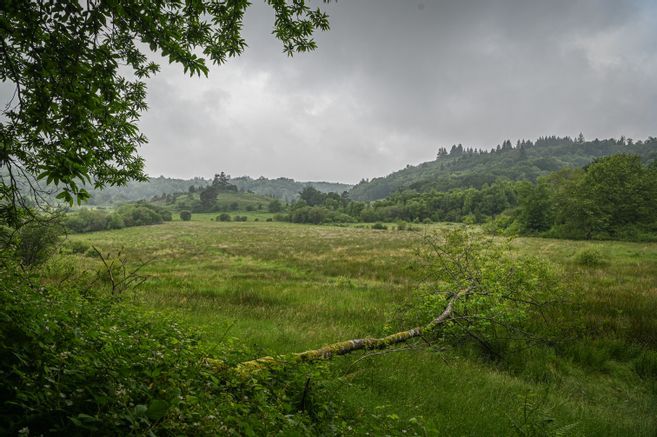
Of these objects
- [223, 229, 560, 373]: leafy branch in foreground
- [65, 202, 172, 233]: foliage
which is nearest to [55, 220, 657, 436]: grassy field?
[223, 229, 560, 373]: leafy branch in foreground

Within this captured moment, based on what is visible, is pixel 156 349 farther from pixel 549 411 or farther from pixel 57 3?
pixel 549 411

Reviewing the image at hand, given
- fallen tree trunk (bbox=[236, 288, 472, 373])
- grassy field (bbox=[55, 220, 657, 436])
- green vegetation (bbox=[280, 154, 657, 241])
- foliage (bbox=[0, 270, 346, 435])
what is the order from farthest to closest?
green vegetation (bbox=[280, 154, 657, 241]) → grassy field (bbox=[55, 220, 657, 436]) → fallen tree trunk (bbox=[236, 288, 472, 373]) → foliage (bbox=[0, 270, 346, 435])

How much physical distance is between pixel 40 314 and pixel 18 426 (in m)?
1.45

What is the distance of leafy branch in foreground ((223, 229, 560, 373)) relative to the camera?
7.25 metres

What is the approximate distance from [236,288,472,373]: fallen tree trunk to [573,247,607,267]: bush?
57.6ft

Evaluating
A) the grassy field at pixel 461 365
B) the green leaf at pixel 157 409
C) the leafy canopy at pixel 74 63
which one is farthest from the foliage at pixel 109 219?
the green leaf at pixel 157 409

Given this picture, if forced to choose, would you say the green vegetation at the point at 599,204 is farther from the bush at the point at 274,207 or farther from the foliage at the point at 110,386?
the bush at the point at 274,207

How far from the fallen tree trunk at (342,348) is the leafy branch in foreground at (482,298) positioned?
0.03 metres

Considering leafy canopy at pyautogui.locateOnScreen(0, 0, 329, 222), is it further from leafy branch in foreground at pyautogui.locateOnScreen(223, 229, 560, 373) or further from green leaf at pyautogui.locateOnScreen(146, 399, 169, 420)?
leafy branch in foreground at pyautogui.locateOnScreen(223, 229, 560, 373)

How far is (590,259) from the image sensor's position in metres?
19.9

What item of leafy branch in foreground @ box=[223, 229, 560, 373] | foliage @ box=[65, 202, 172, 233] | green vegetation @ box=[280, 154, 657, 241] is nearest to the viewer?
leafy branch in foreground @ box=[223, 229, 560, 373]

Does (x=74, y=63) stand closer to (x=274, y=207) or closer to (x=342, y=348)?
(x=342, y=348)

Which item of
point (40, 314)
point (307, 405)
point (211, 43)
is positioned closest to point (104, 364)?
point (40, 314)

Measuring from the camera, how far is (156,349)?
11.3ft
